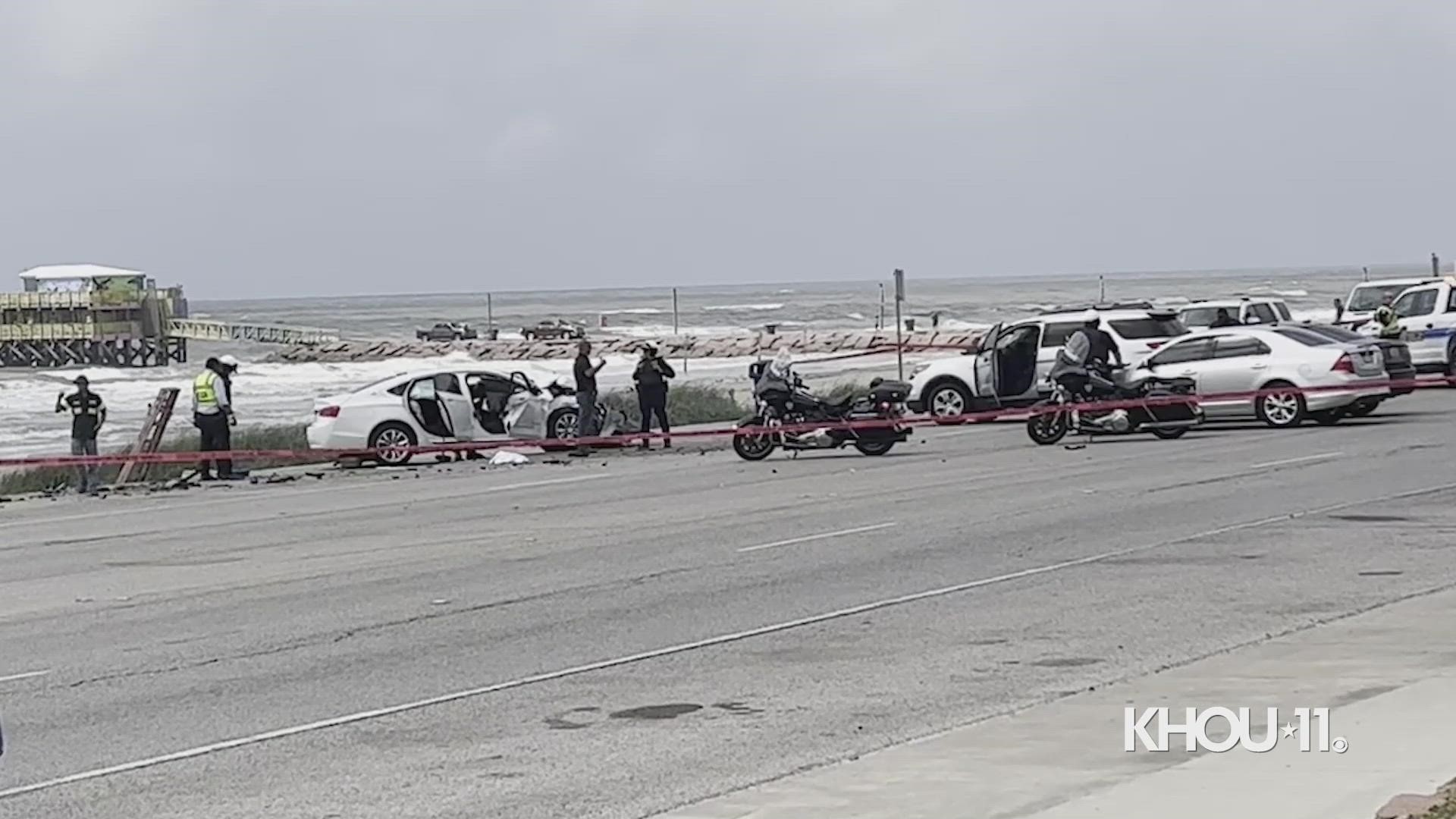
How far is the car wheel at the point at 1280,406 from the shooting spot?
30.1 meters

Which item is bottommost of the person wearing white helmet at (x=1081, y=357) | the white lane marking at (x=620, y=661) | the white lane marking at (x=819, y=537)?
the white lane marking at (x=819, y=537)

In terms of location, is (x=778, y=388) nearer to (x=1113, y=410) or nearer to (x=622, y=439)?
(x=622, y=439)

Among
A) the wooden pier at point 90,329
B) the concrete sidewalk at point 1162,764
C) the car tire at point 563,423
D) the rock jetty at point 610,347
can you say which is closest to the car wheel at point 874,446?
the car tire at point 563,423

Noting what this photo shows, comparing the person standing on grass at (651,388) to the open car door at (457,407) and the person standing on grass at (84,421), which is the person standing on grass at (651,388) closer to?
the open car door at (457,407)

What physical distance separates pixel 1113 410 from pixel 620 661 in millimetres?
18242

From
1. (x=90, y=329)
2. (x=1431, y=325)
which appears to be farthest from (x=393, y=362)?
(x=1431, y=325)

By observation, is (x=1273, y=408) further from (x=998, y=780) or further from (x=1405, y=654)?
(x=998, y=780)

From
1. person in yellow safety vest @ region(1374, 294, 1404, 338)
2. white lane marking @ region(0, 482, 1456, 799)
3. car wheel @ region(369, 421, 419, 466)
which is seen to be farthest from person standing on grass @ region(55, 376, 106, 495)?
person in yellow safety vest @ region(1374, 294, 1404, 338)

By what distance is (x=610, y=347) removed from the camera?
290 ft

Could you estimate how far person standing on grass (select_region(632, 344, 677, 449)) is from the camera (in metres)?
33.3

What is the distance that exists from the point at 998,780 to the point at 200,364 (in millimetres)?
90371

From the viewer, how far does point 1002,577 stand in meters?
15.4

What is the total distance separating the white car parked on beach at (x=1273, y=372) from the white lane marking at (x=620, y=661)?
1127 cm

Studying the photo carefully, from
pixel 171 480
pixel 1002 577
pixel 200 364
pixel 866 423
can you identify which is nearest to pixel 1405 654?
pixel 1002 577
